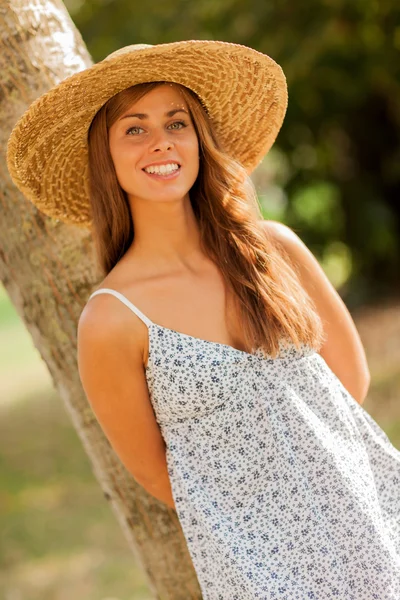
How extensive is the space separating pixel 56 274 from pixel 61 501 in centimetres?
456

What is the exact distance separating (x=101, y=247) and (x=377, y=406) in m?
5.43

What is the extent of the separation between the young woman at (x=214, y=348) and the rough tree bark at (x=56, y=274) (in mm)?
139

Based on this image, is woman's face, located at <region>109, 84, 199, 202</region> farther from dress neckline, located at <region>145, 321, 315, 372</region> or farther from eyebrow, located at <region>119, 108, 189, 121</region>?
dress neckline, located at <region>145, 321, 315, 372</region>

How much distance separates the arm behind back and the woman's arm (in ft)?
1.98

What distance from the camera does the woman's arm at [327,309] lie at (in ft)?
8.74

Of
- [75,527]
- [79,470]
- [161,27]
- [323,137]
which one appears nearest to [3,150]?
[75,527]

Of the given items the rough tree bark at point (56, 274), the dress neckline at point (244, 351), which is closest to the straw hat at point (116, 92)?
the rough tree bark at point (56, 274)

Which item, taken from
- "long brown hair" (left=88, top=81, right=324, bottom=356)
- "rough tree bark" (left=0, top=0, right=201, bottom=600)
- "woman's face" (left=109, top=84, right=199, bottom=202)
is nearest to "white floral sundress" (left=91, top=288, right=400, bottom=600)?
"long brown hair" (left=88, top=81, right=324, bottom=356)

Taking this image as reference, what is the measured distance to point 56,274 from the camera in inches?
107

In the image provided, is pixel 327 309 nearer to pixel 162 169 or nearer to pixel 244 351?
pixel 244 351

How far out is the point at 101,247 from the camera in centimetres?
257

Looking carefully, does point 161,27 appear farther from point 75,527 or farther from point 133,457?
point 133,457

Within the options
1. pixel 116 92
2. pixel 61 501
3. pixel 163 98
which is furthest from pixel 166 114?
pixel 61 501

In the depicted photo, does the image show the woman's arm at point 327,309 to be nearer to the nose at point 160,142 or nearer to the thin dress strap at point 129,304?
the nose at point 160,142
